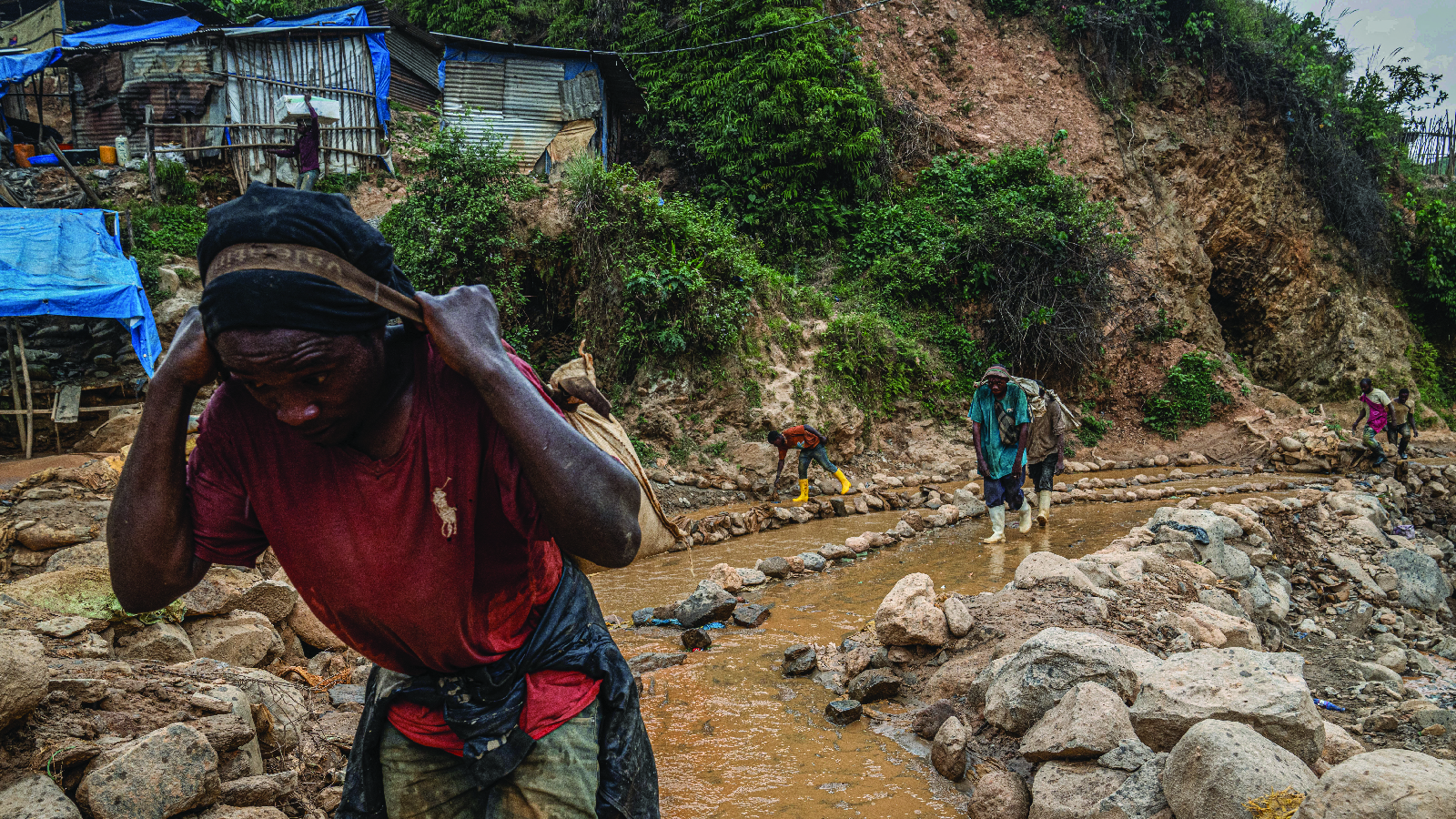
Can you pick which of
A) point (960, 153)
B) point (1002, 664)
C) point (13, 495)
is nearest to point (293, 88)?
point (13, 495)

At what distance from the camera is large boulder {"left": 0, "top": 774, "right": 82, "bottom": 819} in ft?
6.65

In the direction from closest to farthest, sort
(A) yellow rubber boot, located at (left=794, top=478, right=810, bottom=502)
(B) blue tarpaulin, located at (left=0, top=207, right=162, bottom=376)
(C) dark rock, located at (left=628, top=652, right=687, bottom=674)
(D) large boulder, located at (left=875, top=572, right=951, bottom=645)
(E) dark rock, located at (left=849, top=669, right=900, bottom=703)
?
(E) dark rock, located at (left=849, top=669, right=900, bottom=703) → (D) large boulder, located at (left=875, top=572, right=951, bottom=645) → (C) dark rock, located at (left=628, top=652, right=687, bottom=674) → (B) blue tarpaulin, located at (left=0, top=207, right=162, bottom=376) → (A) yellow rubber boot, located at (left=794, top=478, right=810, bottom=502)

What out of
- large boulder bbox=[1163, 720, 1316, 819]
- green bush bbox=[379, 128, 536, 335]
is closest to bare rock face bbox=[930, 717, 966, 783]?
large boulder bbox=[1163, 720, 1316, 819]

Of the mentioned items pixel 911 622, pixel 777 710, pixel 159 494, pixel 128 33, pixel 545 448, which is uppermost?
pixel 128 33

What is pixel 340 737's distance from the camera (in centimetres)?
323

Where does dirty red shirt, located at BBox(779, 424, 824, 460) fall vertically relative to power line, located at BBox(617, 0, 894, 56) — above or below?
below

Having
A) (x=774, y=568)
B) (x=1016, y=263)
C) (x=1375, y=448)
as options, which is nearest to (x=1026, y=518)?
(x=774, y=568)

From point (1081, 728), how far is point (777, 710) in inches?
59.1

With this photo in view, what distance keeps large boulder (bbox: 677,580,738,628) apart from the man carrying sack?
12.8 ft

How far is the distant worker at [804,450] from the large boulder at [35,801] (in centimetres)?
832

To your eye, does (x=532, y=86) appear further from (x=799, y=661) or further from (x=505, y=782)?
(x=505, y=782)

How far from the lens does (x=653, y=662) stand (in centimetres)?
460

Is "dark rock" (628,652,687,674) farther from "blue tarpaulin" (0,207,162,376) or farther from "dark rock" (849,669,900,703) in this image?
"blue tarpaulin" (0,207,162,376)

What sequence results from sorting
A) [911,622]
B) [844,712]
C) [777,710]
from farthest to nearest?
[911,622], [777,710], [844,712]
